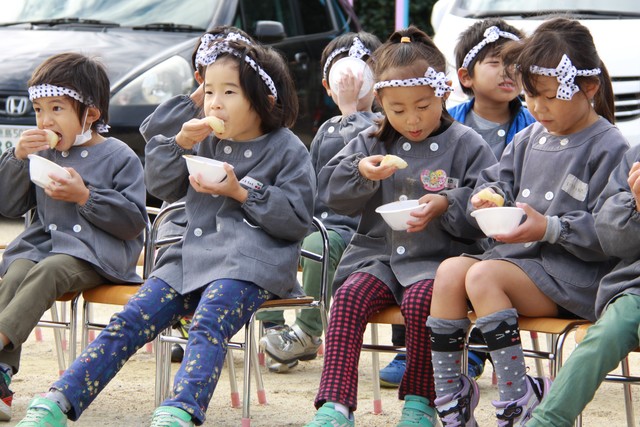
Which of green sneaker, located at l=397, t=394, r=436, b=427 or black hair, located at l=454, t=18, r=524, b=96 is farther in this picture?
black hair, located at l=454, t=18, r=524, b=96

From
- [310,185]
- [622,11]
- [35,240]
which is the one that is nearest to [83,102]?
[35,240]

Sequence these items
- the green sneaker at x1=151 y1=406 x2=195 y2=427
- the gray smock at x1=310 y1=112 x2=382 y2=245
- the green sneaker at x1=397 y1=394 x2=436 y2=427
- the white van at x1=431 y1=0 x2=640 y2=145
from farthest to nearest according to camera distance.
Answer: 1. the white van at x1=431 y1=0 x2=640 y2=145
2. the gray smock at x1=310 y1=112 x2=382 y2=245
3. the green sneaker at x1=397 y1=394 x2=436 y2=427
4. the green sneaker at x1=151 y1=406 x2=195 y2=427

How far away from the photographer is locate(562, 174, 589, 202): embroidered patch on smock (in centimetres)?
363

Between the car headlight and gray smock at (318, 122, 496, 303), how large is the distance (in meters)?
3.07

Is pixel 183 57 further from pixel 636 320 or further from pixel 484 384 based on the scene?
pixel 636 320

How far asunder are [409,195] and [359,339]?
1.85 feet

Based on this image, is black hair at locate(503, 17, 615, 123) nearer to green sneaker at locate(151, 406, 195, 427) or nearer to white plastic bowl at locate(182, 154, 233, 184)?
white plastic bowl at locate(182, 154, 233, 184)

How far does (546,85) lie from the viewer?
3.65 meters

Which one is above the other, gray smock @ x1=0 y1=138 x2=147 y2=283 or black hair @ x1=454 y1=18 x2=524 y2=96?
black hair @ x1=454 y1=18 x2=524 y2=96

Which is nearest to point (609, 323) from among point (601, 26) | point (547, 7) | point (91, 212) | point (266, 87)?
point (266, 87)

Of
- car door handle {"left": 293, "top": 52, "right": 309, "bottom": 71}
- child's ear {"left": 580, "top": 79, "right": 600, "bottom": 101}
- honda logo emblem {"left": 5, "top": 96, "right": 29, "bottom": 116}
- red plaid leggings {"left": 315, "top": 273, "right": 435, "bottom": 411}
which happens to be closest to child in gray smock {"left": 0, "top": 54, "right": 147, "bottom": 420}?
red plaid leggings {"left": 315, "top": 273, "right": 435, "bottom": 411}

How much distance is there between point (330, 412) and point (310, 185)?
0.86 metres

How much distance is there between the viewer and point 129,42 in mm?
7195

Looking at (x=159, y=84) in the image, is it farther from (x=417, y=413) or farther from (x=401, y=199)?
(x=417, y=413)
